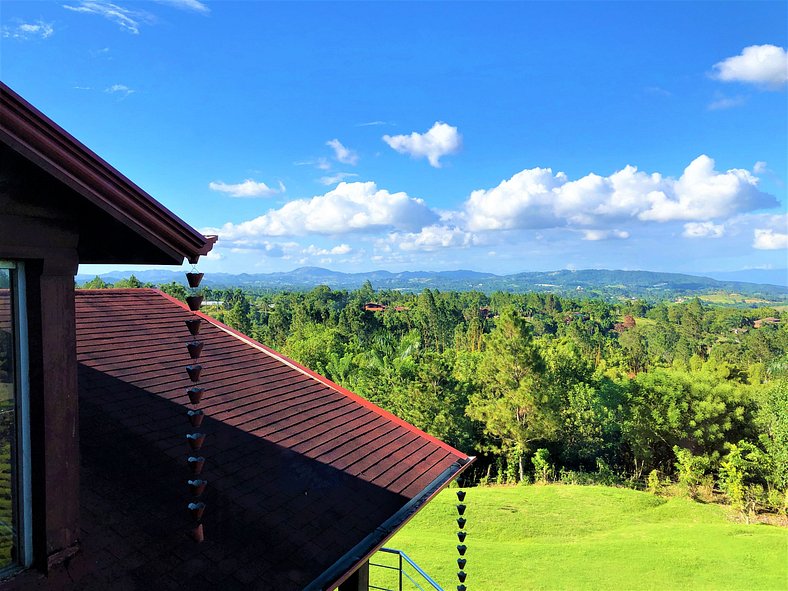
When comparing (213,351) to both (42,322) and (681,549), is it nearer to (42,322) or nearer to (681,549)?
(42,322)

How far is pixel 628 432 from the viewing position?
59.9ft

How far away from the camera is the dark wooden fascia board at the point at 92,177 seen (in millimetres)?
1552

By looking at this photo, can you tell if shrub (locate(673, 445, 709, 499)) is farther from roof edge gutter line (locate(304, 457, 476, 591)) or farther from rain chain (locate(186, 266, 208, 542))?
rain chain (locate(186, 266, 208, 542))

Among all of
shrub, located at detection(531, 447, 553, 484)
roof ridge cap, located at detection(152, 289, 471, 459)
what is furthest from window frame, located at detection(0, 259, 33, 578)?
shrub, located at detection(531, 447, 553, 484)

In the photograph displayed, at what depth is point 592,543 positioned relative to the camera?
11891 mm

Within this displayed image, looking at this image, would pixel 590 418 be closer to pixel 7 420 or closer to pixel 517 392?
pixel 517 392

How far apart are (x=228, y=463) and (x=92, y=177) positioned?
2.51 metres

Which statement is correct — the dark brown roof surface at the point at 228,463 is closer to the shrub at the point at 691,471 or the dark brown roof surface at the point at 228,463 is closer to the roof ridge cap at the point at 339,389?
the roof ridge cap at the point at 339,389

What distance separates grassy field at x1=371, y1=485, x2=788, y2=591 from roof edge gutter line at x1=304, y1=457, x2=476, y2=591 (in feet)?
19.6

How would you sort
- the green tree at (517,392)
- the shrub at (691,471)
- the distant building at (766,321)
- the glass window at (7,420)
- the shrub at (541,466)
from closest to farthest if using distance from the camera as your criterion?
the glass window at (7,420) < the shrub at (691,471) < the green tree at (517,392) < the shrub at (541,466) < the distant building at (766,321)

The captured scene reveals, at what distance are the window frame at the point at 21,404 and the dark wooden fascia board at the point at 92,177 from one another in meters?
0.42

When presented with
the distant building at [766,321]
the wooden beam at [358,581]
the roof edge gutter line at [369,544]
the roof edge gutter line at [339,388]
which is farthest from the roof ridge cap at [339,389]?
the distant building at [766,321]

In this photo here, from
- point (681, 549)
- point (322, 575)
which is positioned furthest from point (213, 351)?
point (681, 549)

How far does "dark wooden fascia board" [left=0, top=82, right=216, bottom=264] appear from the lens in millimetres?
1552
